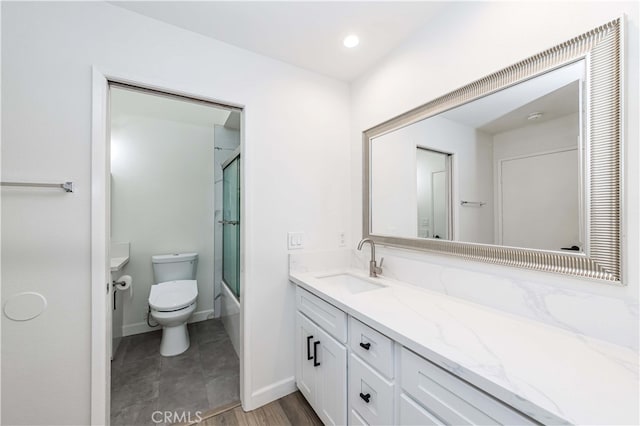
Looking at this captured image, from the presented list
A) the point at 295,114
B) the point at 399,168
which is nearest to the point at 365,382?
the point at 399,168

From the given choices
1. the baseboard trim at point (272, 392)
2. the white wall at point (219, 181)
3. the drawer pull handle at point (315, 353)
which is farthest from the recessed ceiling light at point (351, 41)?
the baseboard trim at point (272, 392)

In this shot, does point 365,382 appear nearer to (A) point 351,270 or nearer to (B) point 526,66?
(A) point 351,270

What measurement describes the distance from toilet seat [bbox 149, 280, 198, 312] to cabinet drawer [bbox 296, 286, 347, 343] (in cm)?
116

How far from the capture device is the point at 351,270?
1.93 metres

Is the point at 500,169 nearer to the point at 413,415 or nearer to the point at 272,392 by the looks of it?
the point at 413,415

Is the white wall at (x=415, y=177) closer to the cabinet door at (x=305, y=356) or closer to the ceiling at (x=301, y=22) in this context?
the ceiling at (x=301, y=22)

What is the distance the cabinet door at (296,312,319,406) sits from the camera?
1541 millimetres

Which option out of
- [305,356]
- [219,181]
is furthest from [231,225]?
[305,356]

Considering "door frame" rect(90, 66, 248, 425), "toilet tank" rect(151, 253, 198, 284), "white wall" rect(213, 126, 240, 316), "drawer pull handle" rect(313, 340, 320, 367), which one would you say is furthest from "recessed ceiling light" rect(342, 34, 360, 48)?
"toilet tank" rect(151, 253, 198, 284)

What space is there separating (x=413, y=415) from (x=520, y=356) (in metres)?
0.41

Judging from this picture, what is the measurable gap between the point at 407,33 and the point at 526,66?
0.73 meters

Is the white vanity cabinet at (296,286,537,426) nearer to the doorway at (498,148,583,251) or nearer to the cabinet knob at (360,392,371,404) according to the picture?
the cabinet knob at (360,392,371,404)

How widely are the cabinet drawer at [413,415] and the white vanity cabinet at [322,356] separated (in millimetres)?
354

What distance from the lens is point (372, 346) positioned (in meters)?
1.08
